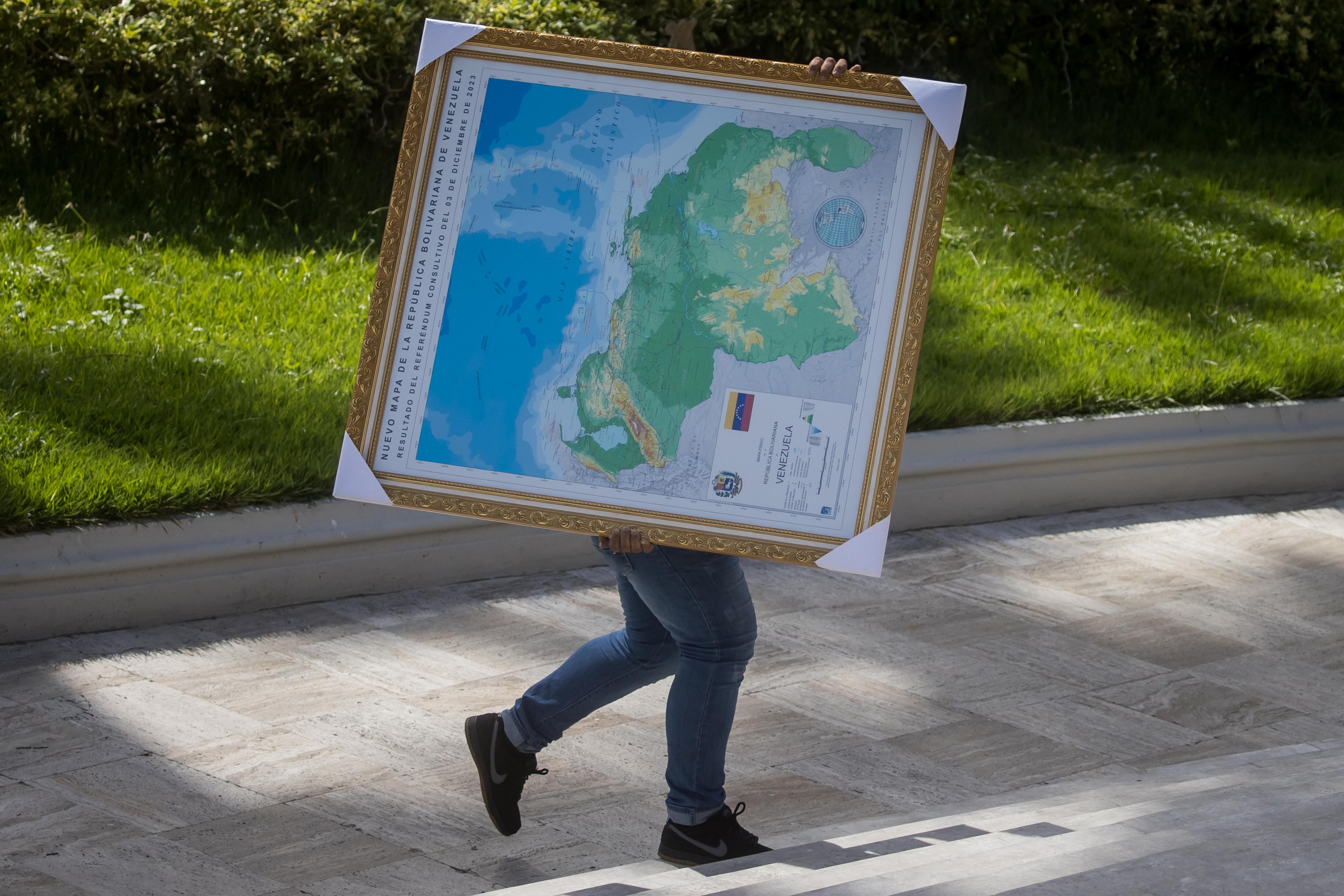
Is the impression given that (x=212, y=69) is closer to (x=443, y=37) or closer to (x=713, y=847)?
(x=443, y=37)

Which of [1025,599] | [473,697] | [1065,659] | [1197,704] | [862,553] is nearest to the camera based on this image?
[862,553]

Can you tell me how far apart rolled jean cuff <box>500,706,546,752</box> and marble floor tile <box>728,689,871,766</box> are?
2.07ft

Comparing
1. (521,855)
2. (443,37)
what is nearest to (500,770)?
(521,855)

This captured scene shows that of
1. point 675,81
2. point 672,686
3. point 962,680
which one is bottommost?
point 962,680

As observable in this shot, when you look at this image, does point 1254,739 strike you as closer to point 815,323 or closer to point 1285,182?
point 815,323

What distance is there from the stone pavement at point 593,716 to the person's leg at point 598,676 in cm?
26

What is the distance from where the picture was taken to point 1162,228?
821cm

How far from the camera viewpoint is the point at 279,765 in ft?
12.0

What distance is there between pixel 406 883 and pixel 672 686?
727 millimetres

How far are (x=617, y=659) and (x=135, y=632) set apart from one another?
72.0 inches

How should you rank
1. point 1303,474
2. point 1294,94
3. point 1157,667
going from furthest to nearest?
point 1294,94
point 1303,474
point 1157,667

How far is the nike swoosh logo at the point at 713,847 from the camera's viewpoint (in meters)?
3.24

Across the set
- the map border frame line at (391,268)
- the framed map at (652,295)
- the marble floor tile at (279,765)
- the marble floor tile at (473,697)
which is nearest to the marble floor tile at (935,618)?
the marble floor tile at (473,697)

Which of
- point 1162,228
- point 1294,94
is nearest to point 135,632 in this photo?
point 1162,228
